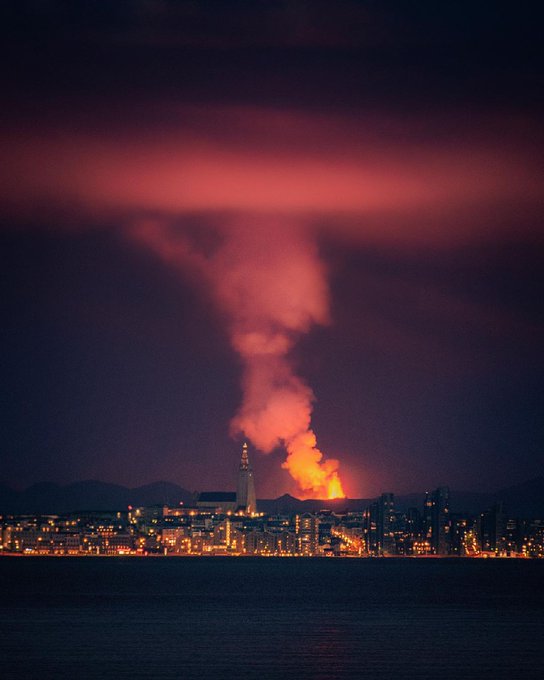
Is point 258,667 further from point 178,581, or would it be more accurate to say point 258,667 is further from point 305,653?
point 178,581

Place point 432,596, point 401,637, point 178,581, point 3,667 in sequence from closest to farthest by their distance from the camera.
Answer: point 3,667
point 401,637
point 432,596
point 178,581

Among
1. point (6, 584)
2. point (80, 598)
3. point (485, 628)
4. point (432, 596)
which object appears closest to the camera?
point (485, 628)

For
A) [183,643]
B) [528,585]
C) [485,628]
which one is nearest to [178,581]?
[528,585]

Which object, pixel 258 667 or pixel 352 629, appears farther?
pixel 352 629

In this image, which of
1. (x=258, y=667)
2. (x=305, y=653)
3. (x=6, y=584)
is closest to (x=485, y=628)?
(x=305, y=653)

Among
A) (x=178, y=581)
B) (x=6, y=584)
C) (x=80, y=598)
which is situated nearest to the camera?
(x=80, y=598)

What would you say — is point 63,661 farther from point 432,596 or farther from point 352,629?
point 432,596
